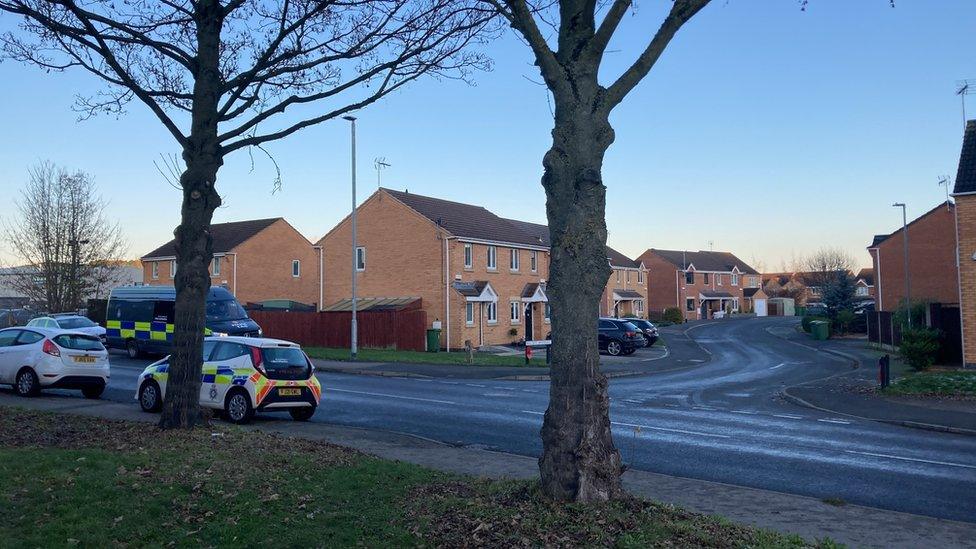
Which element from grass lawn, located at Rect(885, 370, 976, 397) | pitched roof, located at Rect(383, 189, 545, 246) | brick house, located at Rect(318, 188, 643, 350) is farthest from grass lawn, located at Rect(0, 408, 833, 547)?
pitched roof, located at Rect(383, 189, 545, 246)

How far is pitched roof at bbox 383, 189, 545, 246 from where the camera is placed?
40094mm

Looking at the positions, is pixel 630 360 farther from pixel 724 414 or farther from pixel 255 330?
pixel 724 414

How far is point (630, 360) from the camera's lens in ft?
114

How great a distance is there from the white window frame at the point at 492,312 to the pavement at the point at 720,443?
15262mm

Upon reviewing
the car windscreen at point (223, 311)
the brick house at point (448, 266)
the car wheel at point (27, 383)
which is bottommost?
the car wheel at point (27, 383)

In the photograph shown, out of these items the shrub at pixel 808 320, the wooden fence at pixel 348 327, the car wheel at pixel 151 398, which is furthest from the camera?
the shrub at pixel 808 320

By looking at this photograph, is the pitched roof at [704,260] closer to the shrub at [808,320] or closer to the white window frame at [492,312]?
the shrub at [808,320]

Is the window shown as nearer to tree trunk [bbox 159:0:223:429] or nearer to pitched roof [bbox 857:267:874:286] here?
tree trunk [bbox 159:0:223:429]

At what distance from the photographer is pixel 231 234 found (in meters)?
55.2

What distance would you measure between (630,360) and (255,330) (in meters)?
15.8

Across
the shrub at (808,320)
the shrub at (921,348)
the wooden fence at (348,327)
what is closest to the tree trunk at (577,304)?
the shrub at (921,348)

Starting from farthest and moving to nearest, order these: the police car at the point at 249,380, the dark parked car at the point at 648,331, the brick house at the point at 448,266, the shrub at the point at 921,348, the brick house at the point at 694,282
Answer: the brick house at the point at 694,282 → the dark parked car at the point at 648,331 → the brick house at the point at 448,266 → the shrub at the point at 921,348 → the police car at the point at 249,380

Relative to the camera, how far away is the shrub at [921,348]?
976 inches

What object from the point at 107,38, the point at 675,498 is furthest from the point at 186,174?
the point at 675,498
